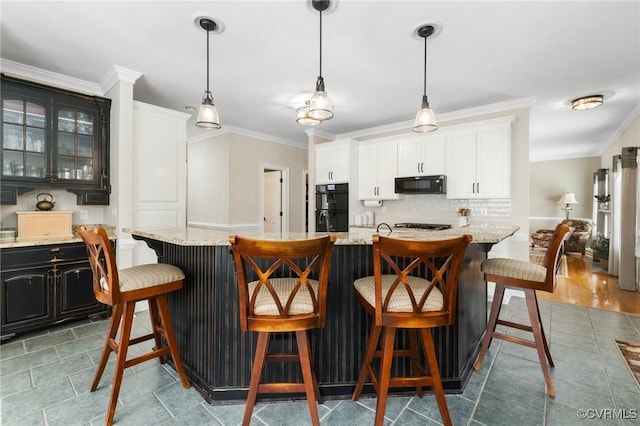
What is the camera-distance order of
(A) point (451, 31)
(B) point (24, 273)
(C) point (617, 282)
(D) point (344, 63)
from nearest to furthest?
(A) point (451, 31) < (B) point (24, 273) < (D) point (344, 63) < (C) point (617, 282)

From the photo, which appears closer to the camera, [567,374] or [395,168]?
[567,374]

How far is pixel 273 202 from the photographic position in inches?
255

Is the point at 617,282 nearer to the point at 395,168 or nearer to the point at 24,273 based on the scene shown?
the point at 395,168

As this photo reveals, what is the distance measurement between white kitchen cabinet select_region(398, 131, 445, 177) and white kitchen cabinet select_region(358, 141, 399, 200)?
0.14m

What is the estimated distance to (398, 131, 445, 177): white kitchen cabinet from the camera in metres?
4.38

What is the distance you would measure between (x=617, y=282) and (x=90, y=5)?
7309 mm

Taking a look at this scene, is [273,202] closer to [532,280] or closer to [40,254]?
[40,254]

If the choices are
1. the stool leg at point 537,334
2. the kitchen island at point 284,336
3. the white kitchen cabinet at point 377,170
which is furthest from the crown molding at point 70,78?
the stool leg at point 537,334

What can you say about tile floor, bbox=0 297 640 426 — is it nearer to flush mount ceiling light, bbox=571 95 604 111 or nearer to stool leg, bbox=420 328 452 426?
stool leg, bbox=420 328 452 426

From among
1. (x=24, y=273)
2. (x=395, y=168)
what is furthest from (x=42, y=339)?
(x=395, y=168)

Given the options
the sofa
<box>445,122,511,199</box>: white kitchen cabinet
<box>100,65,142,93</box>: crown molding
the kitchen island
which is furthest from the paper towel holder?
the sofa

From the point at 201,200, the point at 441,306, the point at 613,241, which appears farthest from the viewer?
the point at 201,200


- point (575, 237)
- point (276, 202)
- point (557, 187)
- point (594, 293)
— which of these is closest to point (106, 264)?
point (276, 202)

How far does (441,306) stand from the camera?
148 cm
